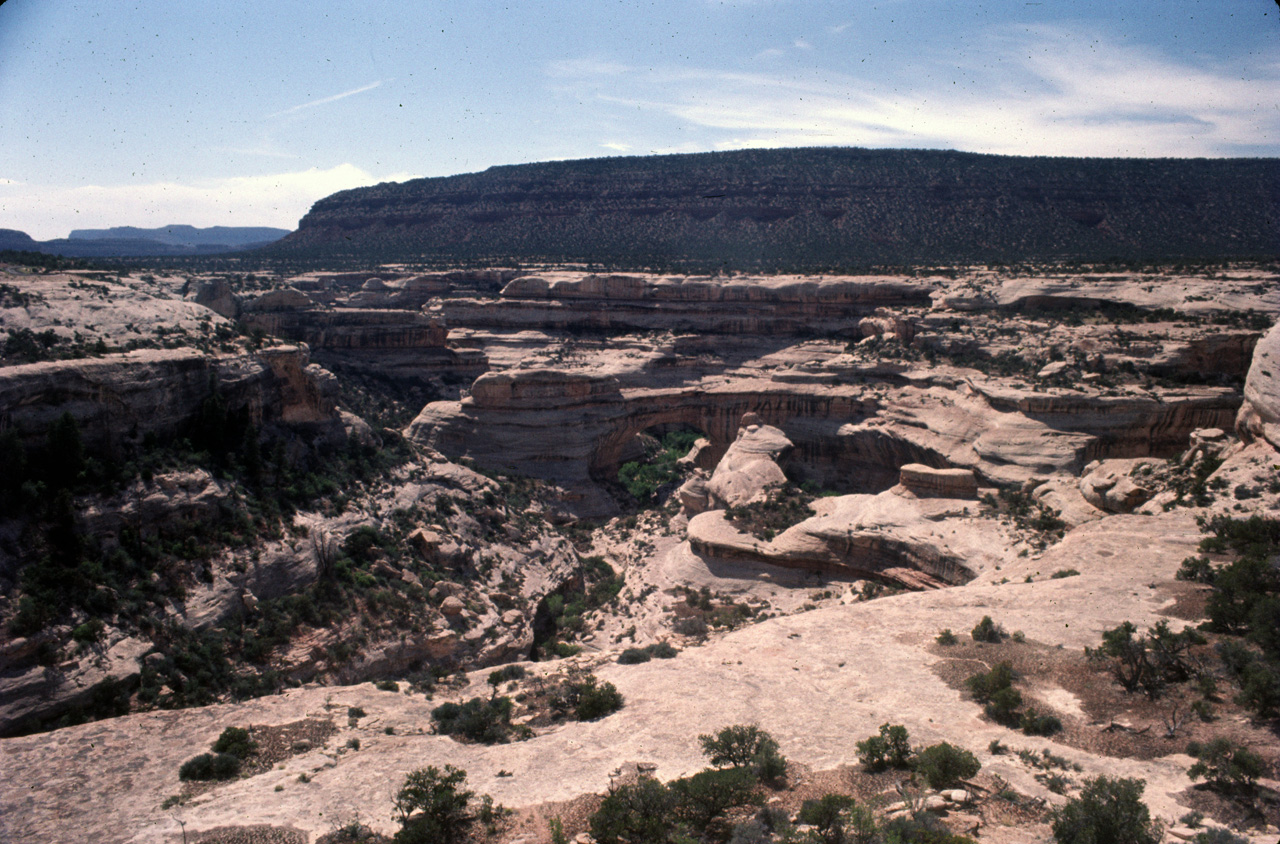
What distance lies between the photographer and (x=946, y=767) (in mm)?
9789

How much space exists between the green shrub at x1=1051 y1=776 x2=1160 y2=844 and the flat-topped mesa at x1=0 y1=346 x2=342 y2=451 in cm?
1885

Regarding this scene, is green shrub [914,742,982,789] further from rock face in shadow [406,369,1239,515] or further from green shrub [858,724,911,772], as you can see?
rock face in shadow [406,369,1239,515]

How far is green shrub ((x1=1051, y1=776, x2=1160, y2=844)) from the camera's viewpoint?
7945mm

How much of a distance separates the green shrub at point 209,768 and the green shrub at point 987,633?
12.5 meters

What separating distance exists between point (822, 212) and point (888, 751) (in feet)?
264

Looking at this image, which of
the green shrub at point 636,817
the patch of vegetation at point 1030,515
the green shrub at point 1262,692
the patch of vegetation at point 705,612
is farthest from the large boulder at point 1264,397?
the green shrub at point 636,817

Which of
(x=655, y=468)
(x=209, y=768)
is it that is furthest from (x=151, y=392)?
(x=655, y=468)

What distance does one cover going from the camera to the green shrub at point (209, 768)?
1172cm

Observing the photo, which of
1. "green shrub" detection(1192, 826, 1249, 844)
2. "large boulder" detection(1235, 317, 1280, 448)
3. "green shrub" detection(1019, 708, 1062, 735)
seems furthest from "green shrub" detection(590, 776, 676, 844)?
"large boulder" detection(1235, 317, 1280, 448)

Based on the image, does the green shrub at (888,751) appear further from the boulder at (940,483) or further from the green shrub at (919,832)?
the boulder at (940,483)

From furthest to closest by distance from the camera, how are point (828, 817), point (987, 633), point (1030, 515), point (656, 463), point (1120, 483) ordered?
1. point (656, 463)
2. point (1030, 515)
3. point (1120, 483)
4. point (987, 633)
5. point (828, 817)

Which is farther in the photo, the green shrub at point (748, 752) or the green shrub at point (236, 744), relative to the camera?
the green shrub at point (236, 744)

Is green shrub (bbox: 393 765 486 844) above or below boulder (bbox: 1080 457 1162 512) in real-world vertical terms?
below

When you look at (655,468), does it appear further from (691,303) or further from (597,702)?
(597,702)
